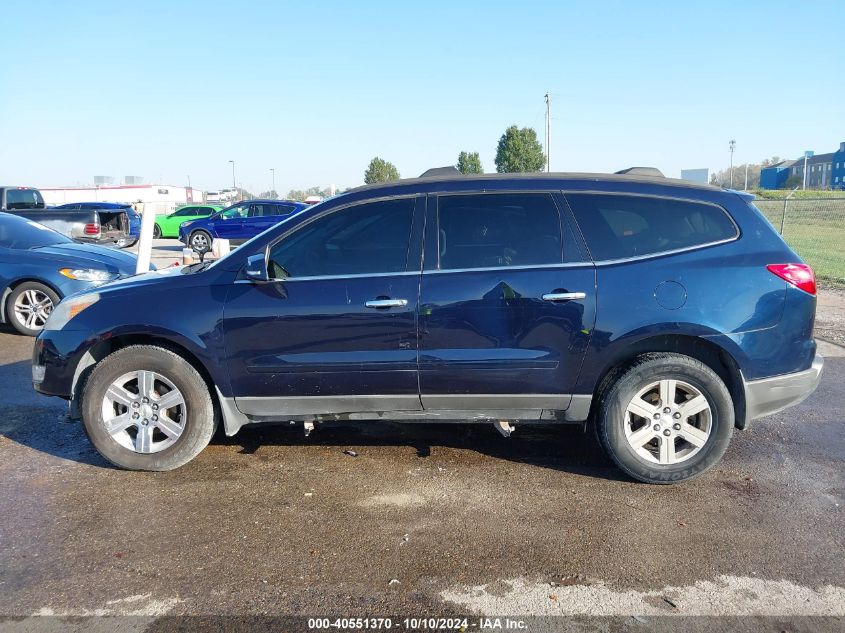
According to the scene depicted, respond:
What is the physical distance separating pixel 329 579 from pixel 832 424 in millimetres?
4090

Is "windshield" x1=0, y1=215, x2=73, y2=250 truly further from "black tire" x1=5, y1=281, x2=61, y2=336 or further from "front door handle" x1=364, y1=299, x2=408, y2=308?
"front door handle" x1=364, y1=299, x2=408, y2=308

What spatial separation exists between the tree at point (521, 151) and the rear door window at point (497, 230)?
139 feet

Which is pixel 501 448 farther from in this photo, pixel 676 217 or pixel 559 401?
pixel 676 217

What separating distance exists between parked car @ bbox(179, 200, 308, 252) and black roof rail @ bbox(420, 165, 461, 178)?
19.3 meters

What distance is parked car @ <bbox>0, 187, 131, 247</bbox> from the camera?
14180 millimetres

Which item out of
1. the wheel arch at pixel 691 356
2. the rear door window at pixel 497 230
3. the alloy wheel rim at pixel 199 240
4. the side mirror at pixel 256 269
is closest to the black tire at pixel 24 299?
the side mirror at pixel 256 269

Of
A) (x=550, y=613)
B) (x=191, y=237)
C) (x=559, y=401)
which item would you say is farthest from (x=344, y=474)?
(x=191, y=237)

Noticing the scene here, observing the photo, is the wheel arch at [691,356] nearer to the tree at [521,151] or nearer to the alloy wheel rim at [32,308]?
the alloy wheel rim at [32,308]

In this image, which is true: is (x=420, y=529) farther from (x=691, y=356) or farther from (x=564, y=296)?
(x=691, y=356)

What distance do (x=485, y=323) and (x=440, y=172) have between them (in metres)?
1.22

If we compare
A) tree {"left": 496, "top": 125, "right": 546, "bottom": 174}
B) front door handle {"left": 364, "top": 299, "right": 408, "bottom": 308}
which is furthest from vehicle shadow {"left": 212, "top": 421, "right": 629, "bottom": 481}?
tree {"left": 496, "top": 125, "right": 546, "bottom": 174}

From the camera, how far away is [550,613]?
289cm

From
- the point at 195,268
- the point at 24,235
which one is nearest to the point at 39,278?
the point at 24,235

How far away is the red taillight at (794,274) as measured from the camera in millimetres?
3963
